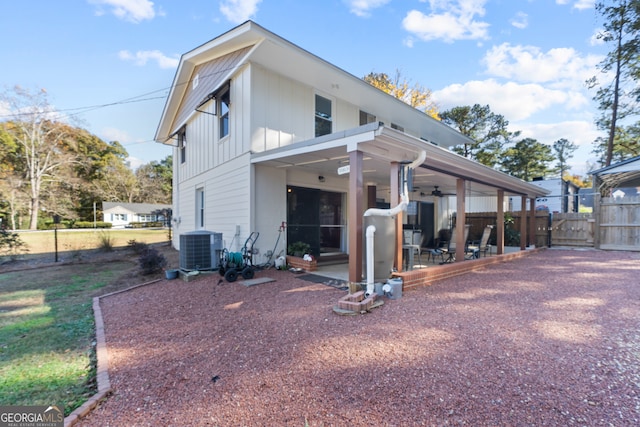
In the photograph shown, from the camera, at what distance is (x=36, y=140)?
31.1m

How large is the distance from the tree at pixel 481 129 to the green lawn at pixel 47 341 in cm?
2420

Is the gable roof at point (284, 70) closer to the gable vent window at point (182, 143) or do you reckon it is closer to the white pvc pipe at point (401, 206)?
the gable vent window at point (182, 143)

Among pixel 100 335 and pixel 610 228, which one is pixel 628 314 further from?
pixel 610 228

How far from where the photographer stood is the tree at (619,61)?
14.6m

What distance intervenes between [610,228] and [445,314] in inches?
455

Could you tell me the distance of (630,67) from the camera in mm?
15477

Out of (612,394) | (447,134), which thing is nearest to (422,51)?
(447,134)

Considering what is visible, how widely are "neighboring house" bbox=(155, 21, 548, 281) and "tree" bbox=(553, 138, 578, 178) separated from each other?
3528 centimetres

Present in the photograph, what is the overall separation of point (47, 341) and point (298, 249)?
16.3ft

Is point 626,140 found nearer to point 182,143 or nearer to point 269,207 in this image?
point 269,207

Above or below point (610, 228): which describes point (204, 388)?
below

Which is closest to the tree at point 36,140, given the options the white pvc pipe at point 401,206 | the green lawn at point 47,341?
the green lawn at point 47,341

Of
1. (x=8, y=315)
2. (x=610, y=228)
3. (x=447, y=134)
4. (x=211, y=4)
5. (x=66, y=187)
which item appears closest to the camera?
(x=8, y=315)

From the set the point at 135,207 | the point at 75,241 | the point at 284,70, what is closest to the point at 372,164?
the point at 284,70
